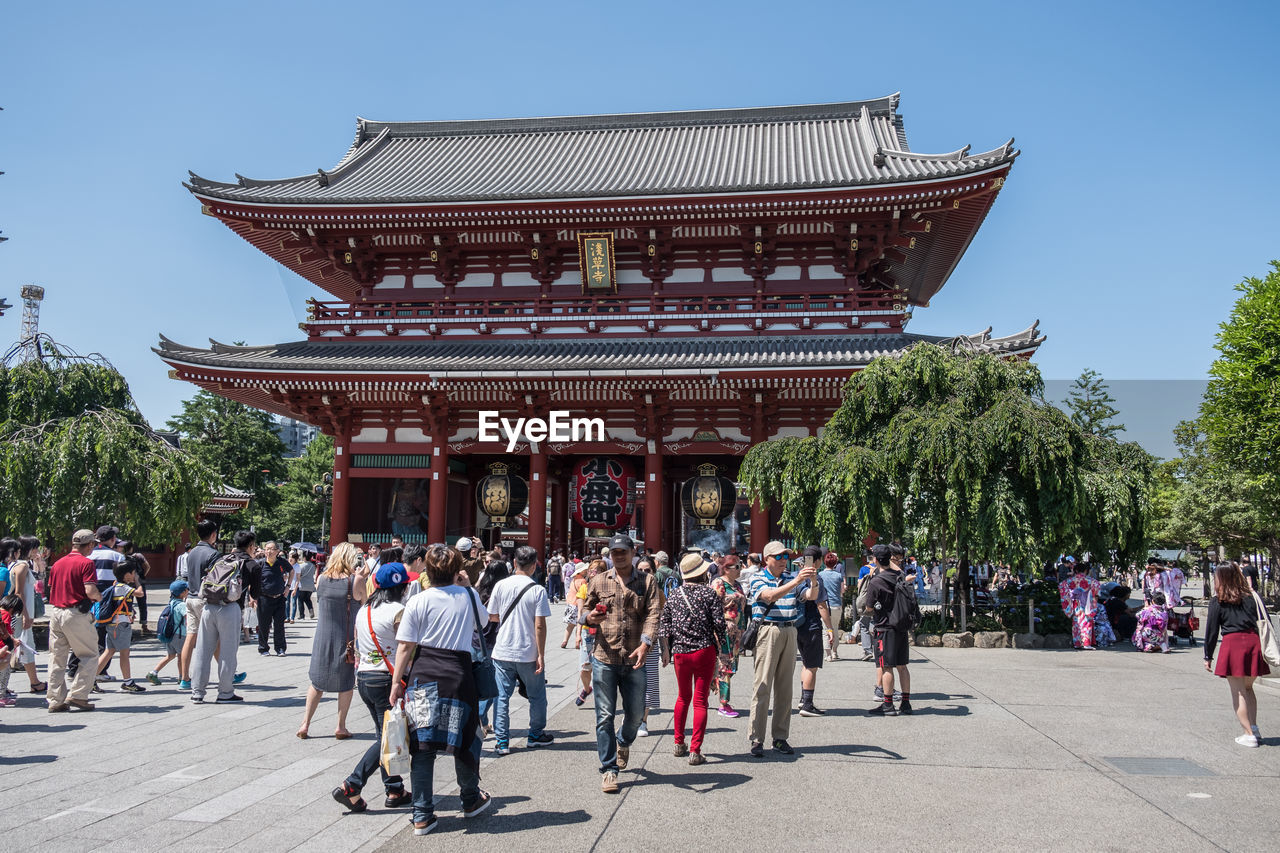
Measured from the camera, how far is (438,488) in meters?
21.7

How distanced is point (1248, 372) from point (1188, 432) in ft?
54.3

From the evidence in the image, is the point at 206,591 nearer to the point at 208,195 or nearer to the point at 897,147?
the point at 208,195

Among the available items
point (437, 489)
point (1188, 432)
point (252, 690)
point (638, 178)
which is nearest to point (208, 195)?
point (437, 489)

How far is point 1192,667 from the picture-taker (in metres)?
13.4

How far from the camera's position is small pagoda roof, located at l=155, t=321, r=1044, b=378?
19.4m

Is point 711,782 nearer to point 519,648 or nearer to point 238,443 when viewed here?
point 519,648

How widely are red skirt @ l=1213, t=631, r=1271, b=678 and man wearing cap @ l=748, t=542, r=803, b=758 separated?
412 cm

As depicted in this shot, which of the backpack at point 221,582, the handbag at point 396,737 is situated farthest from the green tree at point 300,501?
the handbag at point 396,737

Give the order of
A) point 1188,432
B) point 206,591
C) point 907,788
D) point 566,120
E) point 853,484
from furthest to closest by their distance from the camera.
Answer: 1. point 1188,432
2. point 566,120
3. point 853,484
4. point 206,591
5. point 907,788

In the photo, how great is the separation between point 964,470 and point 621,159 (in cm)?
1710

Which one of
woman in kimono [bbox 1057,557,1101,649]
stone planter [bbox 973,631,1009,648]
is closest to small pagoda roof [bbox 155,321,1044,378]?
woman in kimono [bbox 1057,557,1101,649]

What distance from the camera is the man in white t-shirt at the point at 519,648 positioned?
7668 millimetres

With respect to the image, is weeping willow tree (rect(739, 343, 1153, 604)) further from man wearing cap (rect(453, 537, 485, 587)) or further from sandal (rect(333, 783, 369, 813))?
sandal (rect(333, 783, 369, 813))

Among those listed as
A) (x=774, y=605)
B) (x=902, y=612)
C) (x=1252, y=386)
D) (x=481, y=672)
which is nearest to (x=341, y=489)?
(x=902, y=612)
